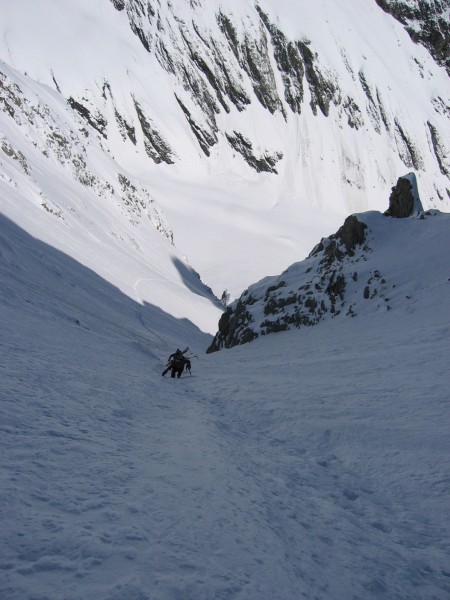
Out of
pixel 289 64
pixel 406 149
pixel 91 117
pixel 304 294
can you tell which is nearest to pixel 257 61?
pixel 289 64

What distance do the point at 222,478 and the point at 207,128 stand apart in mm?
90159

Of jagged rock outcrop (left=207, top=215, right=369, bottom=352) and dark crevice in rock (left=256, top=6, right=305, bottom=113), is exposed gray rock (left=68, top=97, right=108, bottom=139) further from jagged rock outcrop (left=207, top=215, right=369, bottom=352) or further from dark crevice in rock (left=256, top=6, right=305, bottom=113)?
jagged rock outcrop (left=207, top=215, right=369, bottom=352)

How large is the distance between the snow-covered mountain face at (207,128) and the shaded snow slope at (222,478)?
23.0 metres

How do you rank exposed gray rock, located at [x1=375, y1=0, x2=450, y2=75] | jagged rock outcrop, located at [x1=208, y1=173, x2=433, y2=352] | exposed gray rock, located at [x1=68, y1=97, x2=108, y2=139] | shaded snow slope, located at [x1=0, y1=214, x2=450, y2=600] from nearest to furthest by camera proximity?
shaded snow slope, located at [x1=0, y1=214, x2=450, y2=600] → jagged rock outcrop, located at [x1=208, y1=173, x2=433, y2=352] → exposed gray rock, located at [x1=68, y1=97, x2=108, y2=139] → exposed gray rock, located at [x1=375, y1=0, x2=450, y2=75]

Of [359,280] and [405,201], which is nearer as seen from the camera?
[359,280]

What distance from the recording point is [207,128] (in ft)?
292

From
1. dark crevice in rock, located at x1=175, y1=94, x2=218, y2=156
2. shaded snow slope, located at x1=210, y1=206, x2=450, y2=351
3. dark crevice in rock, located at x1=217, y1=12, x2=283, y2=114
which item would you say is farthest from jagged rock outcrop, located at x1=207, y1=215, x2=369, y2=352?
dark crevice in rock, located at x1=217, y1=12, x2=283, y2=114

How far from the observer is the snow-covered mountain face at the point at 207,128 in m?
42.7

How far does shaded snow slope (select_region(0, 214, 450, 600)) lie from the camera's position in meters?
3.04

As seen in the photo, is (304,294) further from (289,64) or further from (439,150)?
(439,150)

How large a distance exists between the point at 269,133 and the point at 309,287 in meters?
83.1

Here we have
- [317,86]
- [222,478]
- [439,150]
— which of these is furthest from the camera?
[439,150]

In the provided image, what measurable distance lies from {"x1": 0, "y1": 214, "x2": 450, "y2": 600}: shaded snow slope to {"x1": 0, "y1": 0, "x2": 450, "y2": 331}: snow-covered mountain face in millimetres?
23022

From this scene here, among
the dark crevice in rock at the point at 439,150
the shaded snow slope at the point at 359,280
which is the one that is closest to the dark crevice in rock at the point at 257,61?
the dark crevice in rock at the point at 439,150
